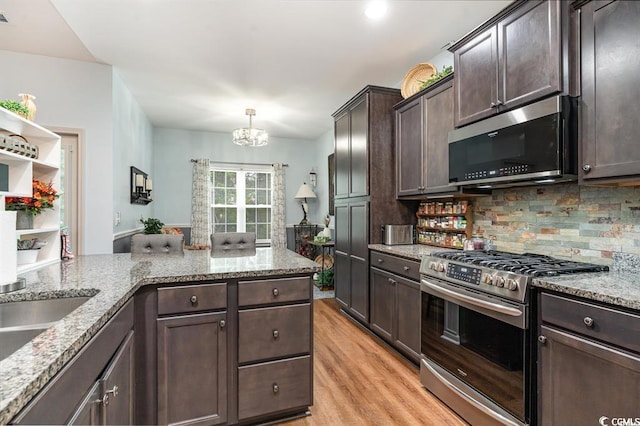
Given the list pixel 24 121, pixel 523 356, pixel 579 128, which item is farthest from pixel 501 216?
pixel 24 121

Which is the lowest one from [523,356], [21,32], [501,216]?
[523,356]

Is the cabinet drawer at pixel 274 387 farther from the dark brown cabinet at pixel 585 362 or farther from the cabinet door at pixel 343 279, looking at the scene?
the cabinet door at pixel 343 279


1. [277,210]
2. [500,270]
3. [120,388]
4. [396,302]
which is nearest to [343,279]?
[396,302]

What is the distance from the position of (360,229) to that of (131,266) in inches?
83.5

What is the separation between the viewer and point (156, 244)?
2668 millimetres

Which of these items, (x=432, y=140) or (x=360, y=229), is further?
(x=360, y=229)

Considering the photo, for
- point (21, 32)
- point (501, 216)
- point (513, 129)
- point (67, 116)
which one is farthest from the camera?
point (67, 116)

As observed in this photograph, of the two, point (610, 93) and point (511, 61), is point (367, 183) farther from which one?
point (610, 93)

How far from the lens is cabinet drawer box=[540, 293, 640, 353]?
1202 mm

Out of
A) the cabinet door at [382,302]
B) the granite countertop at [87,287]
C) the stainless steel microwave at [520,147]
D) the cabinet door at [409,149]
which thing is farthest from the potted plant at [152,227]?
the stainless steel microwave at [520,147]

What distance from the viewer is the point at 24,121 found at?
1750mm

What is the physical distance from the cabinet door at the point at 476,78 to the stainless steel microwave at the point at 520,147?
0.09 m

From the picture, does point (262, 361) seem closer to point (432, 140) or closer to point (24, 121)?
point (24, 121)

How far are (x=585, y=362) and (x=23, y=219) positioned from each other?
2946mm
